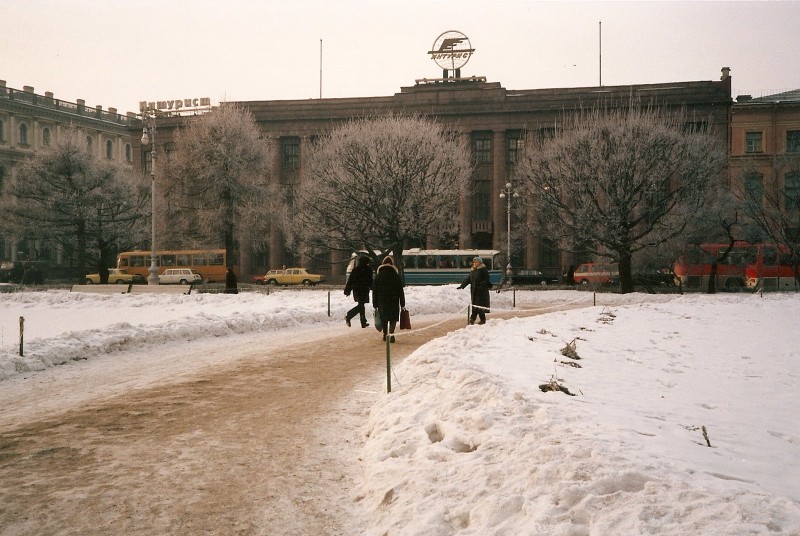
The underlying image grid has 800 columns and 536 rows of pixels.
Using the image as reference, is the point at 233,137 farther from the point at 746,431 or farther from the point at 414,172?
the point at 746,431

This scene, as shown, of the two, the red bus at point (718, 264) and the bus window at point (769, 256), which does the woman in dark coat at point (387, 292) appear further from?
the bus window at point (769, 256)

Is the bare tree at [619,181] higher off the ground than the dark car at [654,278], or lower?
higher

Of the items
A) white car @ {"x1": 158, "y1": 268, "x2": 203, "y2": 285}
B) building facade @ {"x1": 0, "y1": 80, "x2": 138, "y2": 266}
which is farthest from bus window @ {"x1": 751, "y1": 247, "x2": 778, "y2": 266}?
building facade @ {"x1": 0, "y1": 80, "x2": 138, "y2": 266}

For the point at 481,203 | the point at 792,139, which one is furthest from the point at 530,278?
the point at 792,139

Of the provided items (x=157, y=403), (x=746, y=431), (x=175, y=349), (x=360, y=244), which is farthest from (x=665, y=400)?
(x=360, y=244)

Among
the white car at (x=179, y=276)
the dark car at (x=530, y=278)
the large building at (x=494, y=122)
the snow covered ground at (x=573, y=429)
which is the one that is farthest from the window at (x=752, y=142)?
the snow covered ground at (x=573, y=429)

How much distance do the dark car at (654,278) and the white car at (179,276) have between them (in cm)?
3347

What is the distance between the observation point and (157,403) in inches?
340

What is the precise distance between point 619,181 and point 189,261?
1459 inches

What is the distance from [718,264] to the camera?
1651 inches

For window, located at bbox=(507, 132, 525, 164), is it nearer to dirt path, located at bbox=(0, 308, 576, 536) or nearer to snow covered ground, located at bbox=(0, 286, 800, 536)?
snow covered ground, located at bbox=(0, 286, 800, 536)

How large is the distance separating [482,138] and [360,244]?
2689 cm

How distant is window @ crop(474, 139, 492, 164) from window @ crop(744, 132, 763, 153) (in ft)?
77.4

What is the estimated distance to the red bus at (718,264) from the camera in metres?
42.7
